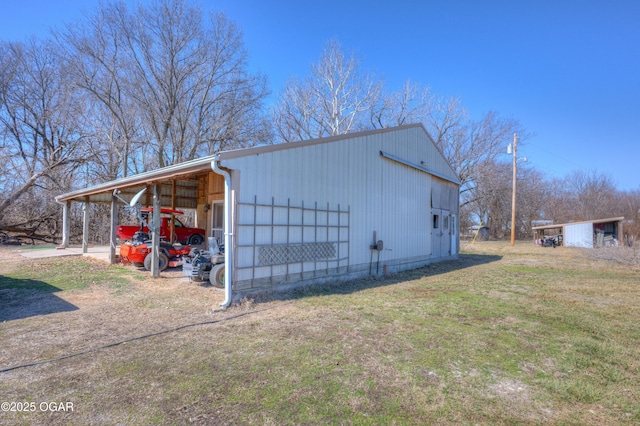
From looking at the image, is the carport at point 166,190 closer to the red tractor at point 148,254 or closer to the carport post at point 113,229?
the carport post at point 113,229

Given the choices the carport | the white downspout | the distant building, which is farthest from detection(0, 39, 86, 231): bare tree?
the distant building

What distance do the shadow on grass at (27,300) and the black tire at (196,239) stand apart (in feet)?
16.7

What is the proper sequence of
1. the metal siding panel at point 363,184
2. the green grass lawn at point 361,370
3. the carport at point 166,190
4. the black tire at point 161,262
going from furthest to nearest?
the black tire at point 161,262
the carport at point 166,190
the metal siding panel at point 363,184
the green grass lawn at point 361,370

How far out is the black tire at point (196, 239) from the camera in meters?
12.7

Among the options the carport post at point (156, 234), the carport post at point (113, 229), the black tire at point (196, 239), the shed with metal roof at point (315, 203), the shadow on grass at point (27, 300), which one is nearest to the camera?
the shadow on grass at point (27, 300)

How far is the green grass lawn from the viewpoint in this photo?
2748 mm

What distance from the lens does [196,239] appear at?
41.9 feet

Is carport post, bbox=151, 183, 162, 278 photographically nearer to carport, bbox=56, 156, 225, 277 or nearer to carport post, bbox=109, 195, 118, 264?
carport, bbox=56, 156, 225, 277

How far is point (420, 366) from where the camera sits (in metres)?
3.65

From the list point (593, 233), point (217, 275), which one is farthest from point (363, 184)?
point (593, 233)

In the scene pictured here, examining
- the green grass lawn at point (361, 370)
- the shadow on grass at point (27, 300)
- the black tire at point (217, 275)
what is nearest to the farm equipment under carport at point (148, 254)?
the shadow on grass at point (27, 300)

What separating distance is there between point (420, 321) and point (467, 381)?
2035 mm

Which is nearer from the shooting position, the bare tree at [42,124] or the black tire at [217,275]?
the black tire at [217,275]

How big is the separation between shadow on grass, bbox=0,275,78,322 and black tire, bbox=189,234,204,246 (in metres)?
5.10
